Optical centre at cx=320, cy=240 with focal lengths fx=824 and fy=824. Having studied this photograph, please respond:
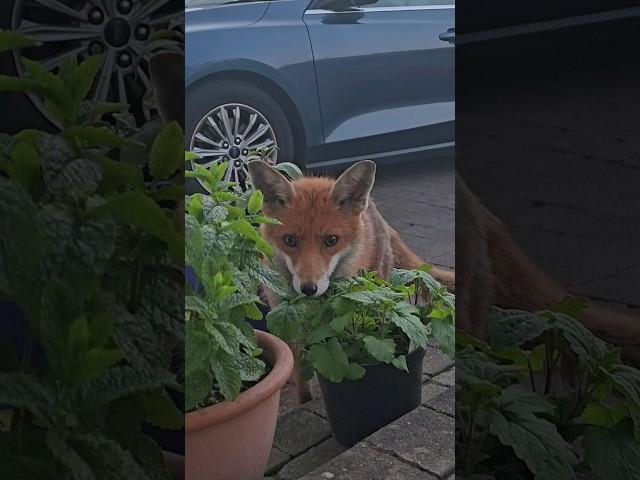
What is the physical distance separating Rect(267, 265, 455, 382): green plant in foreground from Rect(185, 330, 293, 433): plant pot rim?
4.7 inches

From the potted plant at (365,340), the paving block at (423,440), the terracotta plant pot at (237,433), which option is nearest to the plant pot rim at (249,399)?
the terracotta plant pot at (237,433)

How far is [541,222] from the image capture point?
116 cm

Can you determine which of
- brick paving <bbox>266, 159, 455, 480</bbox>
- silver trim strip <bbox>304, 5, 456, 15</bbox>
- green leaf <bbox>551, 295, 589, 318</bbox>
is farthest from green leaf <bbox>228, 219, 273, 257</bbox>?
green leaf <bbox>551, 295, 589, 318</bbox>

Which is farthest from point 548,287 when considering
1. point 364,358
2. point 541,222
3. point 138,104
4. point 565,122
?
point 364,358

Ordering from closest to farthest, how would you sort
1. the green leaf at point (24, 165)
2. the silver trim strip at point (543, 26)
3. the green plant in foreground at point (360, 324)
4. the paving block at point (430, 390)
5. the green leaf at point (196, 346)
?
the green leaf at point (24, 165), the silver trim strip at point (543, 26), the green leaf at point (196, 346), the green plant in foreground at point (360, 324), the paving block at point (430, 390)

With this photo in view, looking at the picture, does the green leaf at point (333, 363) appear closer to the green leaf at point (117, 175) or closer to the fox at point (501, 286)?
the fox at point (501, 286)

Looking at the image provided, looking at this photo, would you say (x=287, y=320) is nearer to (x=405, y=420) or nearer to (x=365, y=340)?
(x=365, y=340)

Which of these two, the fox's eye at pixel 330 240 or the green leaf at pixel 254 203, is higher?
the green leaf at pixel 254 203

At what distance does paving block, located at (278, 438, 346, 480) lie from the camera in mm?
1965

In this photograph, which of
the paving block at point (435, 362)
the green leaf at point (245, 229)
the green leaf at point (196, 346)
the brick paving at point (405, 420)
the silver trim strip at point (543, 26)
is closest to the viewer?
the silver trim strip at point (543, 26)

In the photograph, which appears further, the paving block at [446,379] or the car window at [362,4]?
the paving block at [446,379]

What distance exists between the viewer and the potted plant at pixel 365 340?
198 cm

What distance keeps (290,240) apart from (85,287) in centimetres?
128

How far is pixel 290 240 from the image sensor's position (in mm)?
2150
